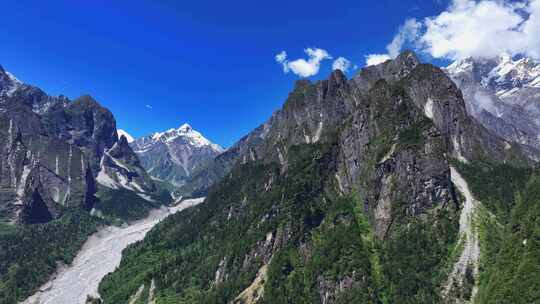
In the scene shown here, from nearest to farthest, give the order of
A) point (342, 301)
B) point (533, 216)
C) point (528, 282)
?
1. point (528, 282)
2. point (533, 216)
3. point (342, 301)

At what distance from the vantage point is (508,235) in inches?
7569


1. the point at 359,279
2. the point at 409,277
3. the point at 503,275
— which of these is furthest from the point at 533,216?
the point at 359,279

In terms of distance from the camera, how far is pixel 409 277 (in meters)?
192

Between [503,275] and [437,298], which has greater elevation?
[503,275]

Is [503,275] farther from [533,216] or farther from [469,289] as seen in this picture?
[533,216]

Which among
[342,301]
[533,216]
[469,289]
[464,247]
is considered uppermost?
[533,216]

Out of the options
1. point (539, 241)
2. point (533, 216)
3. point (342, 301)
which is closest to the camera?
point (539, 241)

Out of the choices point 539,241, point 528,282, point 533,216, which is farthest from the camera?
point 533,216

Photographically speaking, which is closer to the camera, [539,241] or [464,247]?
[539,241]

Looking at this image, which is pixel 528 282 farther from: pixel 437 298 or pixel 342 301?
pixel 342 301

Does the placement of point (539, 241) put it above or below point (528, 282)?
above

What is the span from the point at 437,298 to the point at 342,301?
3789 centimetres

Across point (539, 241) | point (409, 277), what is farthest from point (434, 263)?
point (539, 241)

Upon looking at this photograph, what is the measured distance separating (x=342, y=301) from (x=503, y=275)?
62919 mm
